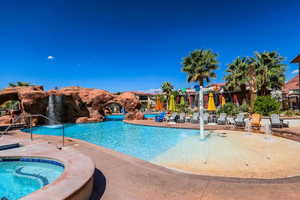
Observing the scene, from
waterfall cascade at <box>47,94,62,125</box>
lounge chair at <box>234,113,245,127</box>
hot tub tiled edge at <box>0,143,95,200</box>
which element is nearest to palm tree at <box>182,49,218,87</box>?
lounge chair at <box>234,113,245,127</box>

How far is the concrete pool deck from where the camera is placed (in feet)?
11.3

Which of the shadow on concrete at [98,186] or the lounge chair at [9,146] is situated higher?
the lounge chair at [9,146]

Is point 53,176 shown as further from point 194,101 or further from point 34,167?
point 194,101

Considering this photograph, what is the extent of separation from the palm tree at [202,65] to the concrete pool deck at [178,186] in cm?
1337

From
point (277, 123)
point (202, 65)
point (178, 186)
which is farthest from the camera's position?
point (202, 65)

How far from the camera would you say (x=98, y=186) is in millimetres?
3951

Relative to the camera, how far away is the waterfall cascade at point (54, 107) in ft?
71.8

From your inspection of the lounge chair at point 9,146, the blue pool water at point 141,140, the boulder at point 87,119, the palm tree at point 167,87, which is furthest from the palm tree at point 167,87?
the lounge chair at point 9,146

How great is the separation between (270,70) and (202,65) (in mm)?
10320

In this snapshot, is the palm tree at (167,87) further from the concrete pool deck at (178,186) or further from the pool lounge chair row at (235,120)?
the concrete pool deck at (178,186)

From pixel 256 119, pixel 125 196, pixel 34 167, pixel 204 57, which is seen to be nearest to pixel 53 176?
pixel 34 167

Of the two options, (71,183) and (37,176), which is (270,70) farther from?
(37,176)

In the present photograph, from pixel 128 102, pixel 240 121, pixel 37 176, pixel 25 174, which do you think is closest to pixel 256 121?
pixel 240 121

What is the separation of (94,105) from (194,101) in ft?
72.5
